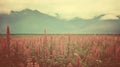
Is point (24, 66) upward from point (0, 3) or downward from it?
downward

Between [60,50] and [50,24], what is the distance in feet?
1.09

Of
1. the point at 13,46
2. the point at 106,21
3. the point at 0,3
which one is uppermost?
the point at 0,3

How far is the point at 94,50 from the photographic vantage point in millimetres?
3230

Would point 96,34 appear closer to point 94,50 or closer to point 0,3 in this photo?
point 94,50

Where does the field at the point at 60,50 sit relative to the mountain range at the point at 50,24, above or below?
below

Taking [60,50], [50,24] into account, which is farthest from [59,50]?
[50,24]

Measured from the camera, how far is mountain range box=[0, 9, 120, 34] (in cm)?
324

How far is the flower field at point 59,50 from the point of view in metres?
3.20

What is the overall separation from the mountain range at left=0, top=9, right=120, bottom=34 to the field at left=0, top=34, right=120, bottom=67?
62 millimetres

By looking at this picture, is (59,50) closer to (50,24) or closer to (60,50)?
(60,50)

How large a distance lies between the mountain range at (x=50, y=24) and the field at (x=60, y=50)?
2.4 inches

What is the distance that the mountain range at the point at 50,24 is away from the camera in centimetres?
324

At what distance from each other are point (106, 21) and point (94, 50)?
38 centimetres

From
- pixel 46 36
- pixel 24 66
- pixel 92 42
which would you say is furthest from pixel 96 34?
pixel 24 66
